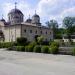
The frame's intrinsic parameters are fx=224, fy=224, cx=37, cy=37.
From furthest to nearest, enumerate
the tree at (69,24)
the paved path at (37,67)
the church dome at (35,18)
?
1. the tree at (69,24)
2. the church dome at (35,18)
3. the paved path at (37,67)

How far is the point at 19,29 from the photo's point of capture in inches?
2445

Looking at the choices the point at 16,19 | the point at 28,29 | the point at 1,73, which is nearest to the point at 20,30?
the point at 28,29

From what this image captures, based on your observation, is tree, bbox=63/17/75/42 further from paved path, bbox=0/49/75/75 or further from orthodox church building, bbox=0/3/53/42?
paved path, bbox=0/49/75/75

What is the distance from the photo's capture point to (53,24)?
328 feet

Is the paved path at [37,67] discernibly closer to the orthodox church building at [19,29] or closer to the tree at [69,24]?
the orthodox church building at [19,29]

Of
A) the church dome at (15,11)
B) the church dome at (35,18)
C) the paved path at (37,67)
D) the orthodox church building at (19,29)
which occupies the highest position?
the church dome at (15,11)

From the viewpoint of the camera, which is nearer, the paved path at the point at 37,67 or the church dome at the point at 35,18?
A: the paved path at the point at 37,67

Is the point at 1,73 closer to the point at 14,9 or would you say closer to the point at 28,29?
the point at 28,29

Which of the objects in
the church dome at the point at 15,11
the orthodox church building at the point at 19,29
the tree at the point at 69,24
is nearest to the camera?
the orthodox church building at the point at 19,29

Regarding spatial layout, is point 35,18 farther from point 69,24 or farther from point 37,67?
point 37,67

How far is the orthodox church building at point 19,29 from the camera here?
62875 millimetres

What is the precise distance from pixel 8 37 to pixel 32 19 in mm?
14364

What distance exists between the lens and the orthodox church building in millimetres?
62875

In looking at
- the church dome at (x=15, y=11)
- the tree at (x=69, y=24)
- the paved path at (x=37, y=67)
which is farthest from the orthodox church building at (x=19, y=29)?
the paved path at (x=37, y=67)
